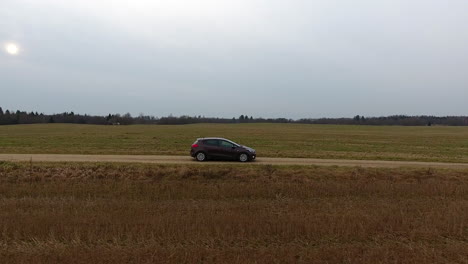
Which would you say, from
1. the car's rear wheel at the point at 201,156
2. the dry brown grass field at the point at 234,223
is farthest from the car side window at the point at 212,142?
the dry brown grass field at the point at 234,223

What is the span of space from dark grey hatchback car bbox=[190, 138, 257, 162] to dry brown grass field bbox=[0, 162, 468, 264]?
9.64m

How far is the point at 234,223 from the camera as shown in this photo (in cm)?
686

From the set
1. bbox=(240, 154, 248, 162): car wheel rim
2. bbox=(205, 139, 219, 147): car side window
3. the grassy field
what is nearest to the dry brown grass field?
bbox=(240, 154, 248, 162): car wheel rim

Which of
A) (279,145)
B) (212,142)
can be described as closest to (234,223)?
(212,142)

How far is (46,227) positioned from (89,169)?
31.7 feet

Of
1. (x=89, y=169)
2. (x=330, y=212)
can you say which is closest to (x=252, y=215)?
(x=330, y=212)

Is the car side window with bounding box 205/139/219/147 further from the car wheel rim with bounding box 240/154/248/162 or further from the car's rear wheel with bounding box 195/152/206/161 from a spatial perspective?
the car wheel rim with bounding box 240/154/248/162

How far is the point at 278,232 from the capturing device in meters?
6.48

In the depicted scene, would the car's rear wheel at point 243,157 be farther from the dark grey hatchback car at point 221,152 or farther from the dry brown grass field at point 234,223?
the dry brown grass field at point 234,223

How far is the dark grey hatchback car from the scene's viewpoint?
68.7ft

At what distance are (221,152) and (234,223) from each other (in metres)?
14.3

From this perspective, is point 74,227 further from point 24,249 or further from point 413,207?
point 413,207

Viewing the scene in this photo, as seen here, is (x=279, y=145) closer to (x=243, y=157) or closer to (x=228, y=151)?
(x=243, y=157)

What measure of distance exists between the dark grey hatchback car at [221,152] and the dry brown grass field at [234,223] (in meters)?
9.64
